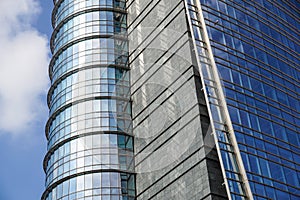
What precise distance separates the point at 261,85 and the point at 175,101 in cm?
771

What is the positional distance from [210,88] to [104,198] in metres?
14.0

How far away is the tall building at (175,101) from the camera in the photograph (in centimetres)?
4153

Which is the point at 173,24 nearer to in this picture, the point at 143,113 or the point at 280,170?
the point at 143,113

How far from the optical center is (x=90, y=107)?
52625 mm

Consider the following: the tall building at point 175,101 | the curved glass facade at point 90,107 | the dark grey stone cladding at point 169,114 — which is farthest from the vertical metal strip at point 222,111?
the curved glass facade at point 90,107

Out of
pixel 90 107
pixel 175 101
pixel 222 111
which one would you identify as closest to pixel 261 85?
pixel 222 111

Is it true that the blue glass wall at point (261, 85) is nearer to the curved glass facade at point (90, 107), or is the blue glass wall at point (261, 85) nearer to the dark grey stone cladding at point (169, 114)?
the dark grey stone cladding at point (169, 114)

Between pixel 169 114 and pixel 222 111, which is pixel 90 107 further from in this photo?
pixel 222 111

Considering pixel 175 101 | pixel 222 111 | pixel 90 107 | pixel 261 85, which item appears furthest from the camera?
pixel 90 107

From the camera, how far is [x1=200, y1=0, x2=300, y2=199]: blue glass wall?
41375 millimetres

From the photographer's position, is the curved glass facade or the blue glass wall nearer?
the blue glass wall

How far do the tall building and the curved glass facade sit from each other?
11cm

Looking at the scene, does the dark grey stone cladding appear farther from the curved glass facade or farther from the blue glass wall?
the blue glass wall

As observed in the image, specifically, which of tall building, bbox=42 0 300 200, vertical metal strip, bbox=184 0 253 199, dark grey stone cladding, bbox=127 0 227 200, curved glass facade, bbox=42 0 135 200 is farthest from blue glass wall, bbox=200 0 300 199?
curved glass facade, bbox=42 0 135 200
